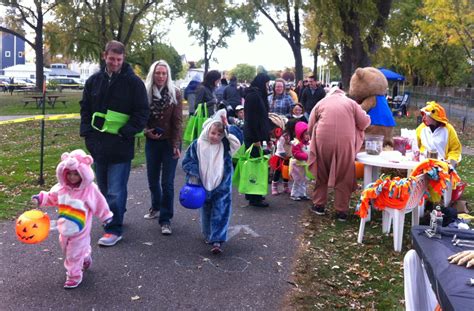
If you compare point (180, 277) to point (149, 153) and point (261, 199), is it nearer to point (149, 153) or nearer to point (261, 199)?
point (149, 153)

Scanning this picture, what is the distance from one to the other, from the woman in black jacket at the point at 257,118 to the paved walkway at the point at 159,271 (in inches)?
45.8

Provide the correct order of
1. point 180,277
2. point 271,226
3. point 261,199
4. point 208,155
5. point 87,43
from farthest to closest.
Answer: point 87,43 → point 261,199 → point 271,226 → point 208,155 → point 180,277

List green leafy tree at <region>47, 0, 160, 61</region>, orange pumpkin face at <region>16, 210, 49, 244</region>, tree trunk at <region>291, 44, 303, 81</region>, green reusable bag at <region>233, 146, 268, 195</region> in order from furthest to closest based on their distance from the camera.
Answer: tree trunk at <region>291, 44, 303, 81</region> → green leafy tree at <region>47, 0, 160, 61</region> → green reusable bag at <region>233, 146, 268, 195</region> → orange pumpkin face at <region>16, 210, 49, 244</region>

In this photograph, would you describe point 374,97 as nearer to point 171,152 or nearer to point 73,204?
point 171,152

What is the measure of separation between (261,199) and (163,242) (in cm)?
227

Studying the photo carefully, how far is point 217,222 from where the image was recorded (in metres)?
5.00

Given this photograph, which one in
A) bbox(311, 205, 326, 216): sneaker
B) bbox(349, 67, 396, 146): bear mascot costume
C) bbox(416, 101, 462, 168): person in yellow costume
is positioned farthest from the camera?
bbox(349, 67, 396, 146): bear mascot costume

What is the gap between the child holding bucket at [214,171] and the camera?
16.2 ft

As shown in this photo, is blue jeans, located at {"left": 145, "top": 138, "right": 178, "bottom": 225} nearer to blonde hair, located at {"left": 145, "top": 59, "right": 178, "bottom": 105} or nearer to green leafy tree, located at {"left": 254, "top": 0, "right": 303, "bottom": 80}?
blonde hair, located at {"left": 145, "top": 59, "right": 178, "bottom": 105}

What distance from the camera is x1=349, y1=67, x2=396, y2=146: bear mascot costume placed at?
26.2 ft

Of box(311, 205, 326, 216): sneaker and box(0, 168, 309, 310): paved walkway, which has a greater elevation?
box(311, 205, 326, 216): sneaker

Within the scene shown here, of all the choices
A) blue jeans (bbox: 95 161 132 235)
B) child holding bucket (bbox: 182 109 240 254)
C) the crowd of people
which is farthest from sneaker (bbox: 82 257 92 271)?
child holding bucket (bbox: 182 109 240 254)

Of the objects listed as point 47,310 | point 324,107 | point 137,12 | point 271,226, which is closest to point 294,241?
point 271,226

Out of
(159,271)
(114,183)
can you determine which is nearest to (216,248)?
(159,271)
